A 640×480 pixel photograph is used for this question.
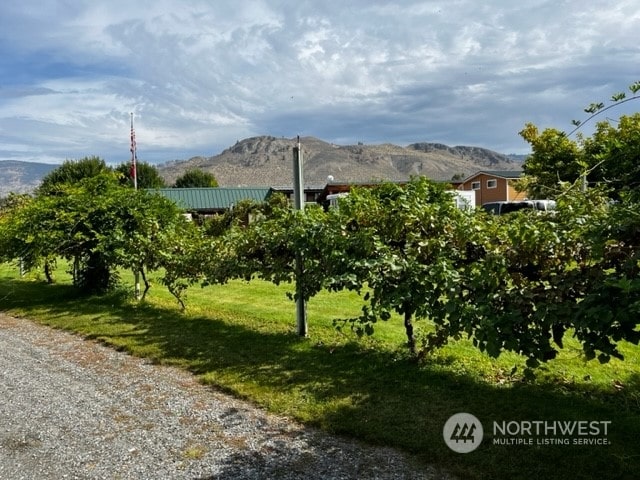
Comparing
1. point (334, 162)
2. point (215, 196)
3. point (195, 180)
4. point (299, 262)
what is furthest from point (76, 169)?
point (334, 162)

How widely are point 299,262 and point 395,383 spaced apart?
69.6 inches

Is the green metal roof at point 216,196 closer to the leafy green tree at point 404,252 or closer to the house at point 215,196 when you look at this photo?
the house at point 215,196

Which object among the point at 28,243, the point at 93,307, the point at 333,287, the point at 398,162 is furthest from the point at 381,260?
the point at 398,162

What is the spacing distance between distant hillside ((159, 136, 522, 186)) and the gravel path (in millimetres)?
88545

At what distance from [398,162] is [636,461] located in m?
135

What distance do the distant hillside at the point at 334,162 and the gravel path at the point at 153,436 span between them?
291 ft

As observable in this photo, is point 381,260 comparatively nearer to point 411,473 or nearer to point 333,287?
point 333,287

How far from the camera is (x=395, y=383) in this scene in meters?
4.38

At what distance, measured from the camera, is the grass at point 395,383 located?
312cm

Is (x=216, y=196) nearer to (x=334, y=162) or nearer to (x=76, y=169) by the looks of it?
(x=76, y=169)

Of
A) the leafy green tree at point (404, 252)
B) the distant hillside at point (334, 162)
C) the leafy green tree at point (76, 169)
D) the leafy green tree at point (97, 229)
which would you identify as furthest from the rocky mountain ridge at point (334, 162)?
the leafy green tree at point (404, 252)

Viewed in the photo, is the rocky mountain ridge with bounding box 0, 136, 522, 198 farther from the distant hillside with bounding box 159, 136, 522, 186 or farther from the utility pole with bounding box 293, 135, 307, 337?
the utility pole with bounding box 293, 135, 307, 337

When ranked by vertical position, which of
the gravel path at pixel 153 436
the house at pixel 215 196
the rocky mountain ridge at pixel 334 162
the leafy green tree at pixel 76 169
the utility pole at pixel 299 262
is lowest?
the gravel path at pixel 153 436

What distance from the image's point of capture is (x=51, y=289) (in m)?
11.1
